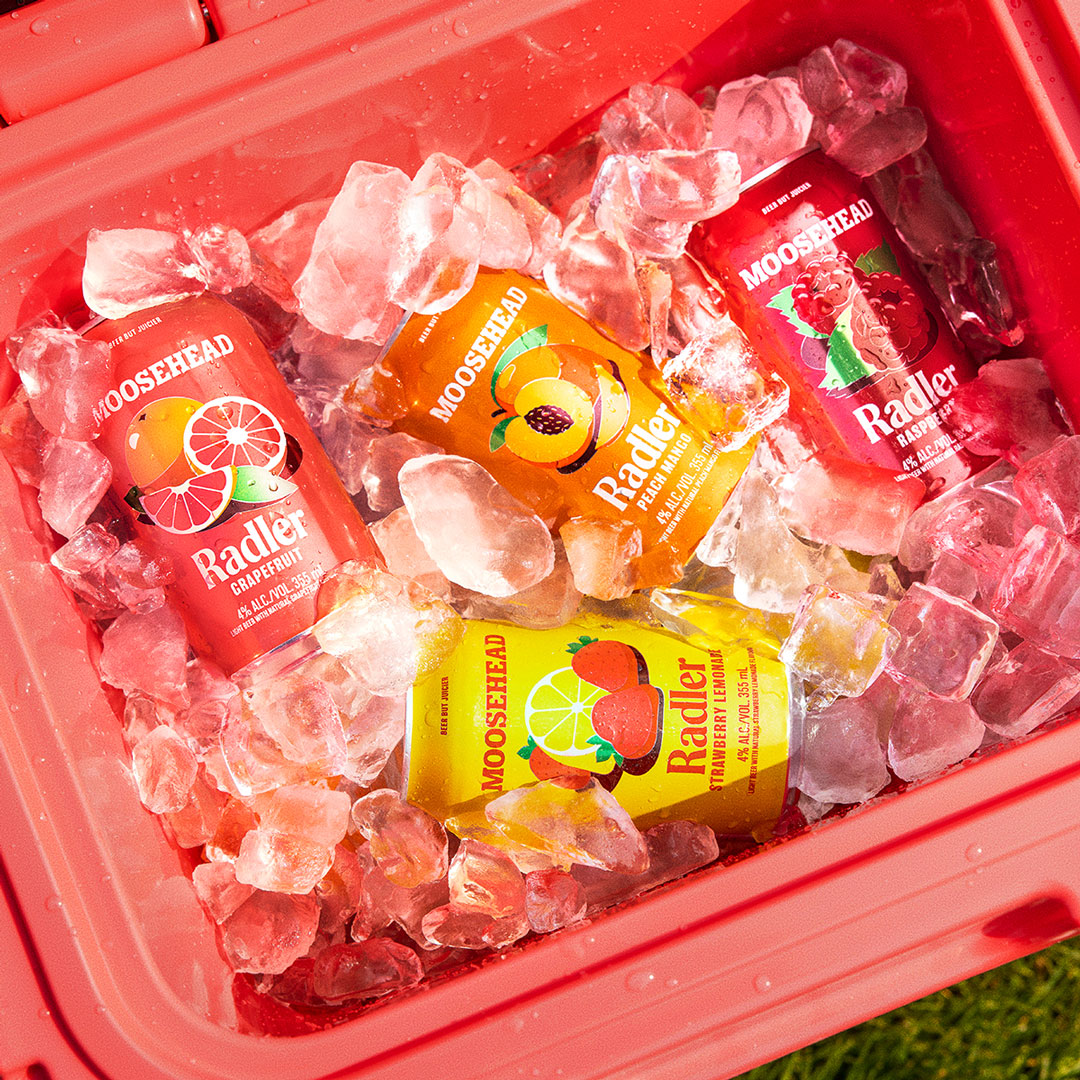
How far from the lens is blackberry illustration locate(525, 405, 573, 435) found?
0.97 m

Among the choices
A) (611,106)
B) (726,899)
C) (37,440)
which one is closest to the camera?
(726,899)

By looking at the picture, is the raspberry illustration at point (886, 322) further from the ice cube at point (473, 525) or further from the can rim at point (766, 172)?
the ice cube at point (473, 525)

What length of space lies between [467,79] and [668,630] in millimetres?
684

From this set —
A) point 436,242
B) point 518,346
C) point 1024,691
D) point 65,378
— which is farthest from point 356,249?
point 1024,691

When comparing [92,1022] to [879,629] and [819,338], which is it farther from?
[819,338]

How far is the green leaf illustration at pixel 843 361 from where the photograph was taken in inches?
42.0

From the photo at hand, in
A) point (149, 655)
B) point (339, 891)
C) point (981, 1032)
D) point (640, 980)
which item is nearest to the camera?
point (640, 980)

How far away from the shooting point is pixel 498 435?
1.00m

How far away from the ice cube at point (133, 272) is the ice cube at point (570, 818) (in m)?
0.64

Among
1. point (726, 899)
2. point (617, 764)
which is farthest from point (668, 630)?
point (726, 899)

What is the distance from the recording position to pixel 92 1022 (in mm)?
910

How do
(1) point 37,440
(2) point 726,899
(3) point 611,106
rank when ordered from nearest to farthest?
1. (2) point 726,899
2. (1) point 37,440
3. (3) point 611,106

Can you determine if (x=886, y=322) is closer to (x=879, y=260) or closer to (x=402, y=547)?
(x=879, y=260)

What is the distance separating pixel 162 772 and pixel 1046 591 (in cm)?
97
